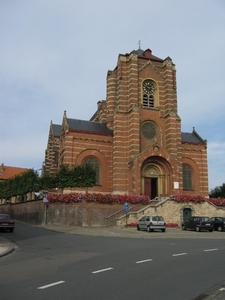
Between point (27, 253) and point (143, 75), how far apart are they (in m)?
34.2

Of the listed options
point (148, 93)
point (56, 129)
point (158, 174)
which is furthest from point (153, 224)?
point (56, 129)

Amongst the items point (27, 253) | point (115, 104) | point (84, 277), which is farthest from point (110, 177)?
point (84, 277)

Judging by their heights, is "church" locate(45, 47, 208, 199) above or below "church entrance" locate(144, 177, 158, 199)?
above

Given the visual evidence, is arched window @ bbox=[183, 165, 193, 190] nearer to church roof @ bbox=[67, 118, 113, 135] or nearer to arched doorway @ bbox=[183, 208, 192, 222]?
arched doorway @ bbox=[183, 208, 192, 222]

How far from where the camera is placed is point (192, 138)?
49781 millimetres

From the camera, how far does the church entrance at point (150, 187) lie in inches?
1642

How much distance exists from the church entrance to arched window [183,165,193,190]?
5.24 m

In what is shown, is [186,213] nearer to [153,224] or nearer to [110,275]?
[153,224]

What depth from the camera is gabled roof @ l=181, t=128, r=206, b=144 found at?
48.0 meters

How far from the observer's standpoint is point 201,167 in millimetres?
46688

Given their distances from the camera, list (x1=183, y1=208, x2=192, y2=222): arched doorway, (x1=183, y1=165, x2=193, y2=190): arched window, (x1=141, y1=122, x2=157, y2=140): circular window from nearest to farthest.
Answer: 1. (x1=183, y1=208, x2=192, y2=222): arched doorway
2. (x1=141, y1=122, x2=157, y2=140): circular window
3. (x1=183, y1=165, x2=193, y2=190): arched window

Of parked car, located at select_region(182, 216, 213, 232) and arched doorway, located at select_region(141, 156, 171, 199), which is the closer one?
parked car, located at select_region(182, 216, 213, 232)

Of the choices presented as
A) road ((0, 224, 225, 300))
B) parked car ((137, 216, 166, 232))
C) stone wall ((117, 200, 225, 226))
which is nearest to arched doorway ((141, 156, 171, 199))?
stone wall ((117, 200, 225, 226))

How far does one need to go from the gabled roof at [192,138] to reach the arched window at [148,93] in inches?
305
